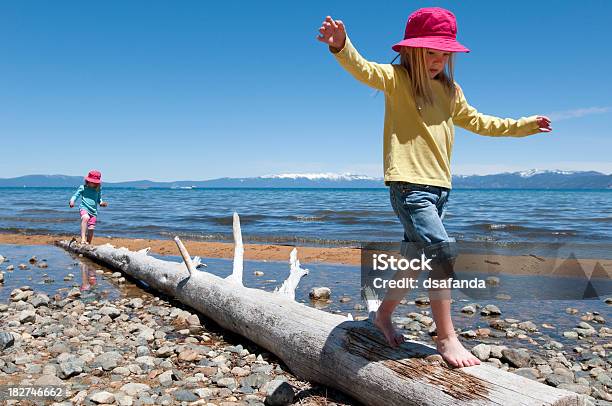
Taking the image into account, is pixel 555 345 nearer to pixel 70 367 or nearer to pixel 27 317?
pixel 70 367

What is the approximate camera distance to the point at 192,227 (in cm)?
2156

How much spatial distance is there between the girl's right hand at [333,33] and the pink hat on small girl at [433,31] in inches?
23.2

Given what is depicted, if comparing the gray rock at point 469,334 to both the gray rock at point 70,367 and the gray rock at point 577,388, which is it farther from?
the gray rock at point 70,367

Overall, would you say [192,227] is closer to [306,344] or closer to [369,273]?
[369,273]

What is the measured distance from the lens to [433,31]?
11.3 ft

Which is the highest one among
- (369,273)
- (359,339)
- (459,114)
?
(459,114)

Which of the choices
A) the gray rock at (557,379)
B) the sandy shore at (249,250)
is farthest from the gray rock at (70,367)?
the sandy shore at (249,250)

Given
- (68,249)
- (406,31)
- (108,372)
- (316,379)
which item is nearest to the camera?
(406,31)

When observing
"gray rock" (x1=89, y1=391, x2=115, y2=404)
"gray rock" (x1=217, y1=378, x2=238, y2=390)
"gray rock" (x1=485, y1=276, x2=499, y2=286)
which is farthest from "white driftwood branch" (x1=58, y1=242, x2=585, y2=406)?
"gray rock" (x1=485, y1=276, x2=499, y2=286)

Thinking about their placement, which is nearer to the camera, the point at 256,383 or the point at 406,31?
the point at 406,31

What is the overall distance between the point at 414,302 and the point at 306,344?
12.4 ft

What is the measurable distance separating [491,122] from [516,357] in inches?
106

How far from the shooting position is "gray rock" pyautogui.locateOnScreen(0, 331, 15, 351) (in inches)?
201

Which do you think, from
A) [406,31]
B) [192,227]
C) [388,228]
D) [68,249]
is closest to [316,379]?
[406,31]
